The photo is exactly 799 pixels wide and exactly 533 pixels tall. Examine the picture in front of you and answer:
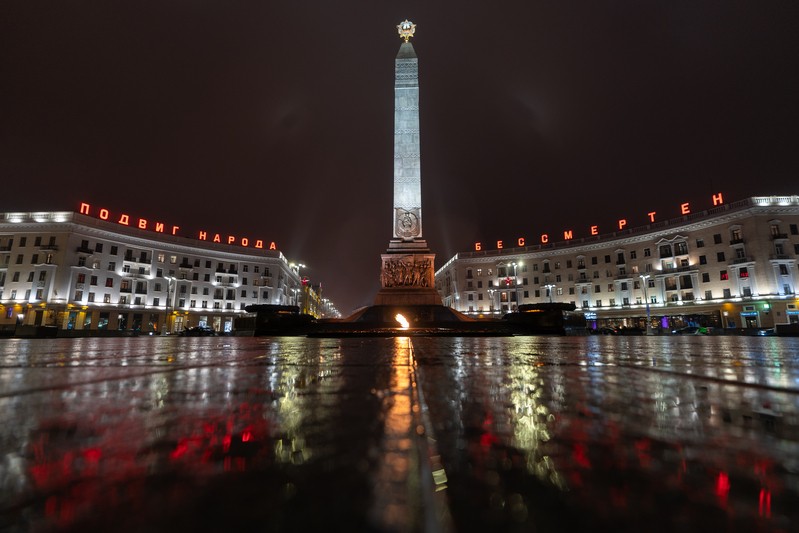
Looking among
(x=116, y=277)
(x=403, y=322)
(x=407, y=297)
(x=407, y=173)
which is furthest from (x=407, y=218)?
(x=116, y=277)

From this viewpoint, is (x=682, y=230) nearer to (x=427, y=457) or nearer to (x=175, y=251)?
(x=427, y=457)

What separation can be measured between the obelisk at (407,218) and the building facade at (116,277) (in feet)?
91.9

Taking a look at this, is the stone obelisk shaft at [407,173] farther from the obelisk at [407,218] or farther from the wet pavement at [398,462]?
the wet pavement at [398,462]

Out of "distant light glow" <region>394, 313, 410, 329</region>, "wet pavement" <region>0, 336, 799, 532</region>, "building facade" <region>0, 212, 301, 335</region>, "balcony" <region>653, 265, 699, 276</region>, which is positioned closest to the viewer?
"wet pavement" <region>0, 336, 799, 532</region>

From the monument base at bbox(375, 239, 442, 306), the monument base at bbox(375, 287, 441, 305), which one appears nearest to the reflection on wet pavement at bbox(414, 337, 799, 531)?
the monument base at bbox(375, 287, 441, 305)

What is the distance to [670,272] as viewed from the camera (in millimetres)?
44531

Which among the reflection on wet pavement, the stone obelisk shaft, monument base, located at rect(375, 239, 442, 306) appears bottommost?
the reflection on wet pavement

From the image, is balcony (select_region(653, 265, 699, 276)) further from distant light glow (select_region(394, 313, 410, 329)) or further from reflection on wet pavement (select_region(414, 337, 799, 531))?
reflection on wet pavement (select_region(414, 337, 799, 531))

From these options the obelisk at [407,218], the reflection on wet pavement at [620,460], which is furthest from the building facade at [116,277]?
the reflection on wet pavement at [620,460]

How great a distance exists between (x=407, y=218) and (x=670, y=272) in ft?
118

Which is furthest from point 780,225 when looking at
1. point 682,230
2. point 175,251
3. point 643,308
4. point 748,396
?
point 175,251

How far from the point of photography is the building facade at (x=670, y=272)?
3747 cm

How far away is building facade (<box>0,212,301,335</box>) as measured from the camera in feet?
131

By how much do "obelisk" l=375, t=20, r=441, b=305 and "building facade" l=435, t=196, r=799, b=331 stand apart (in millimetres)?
21429
